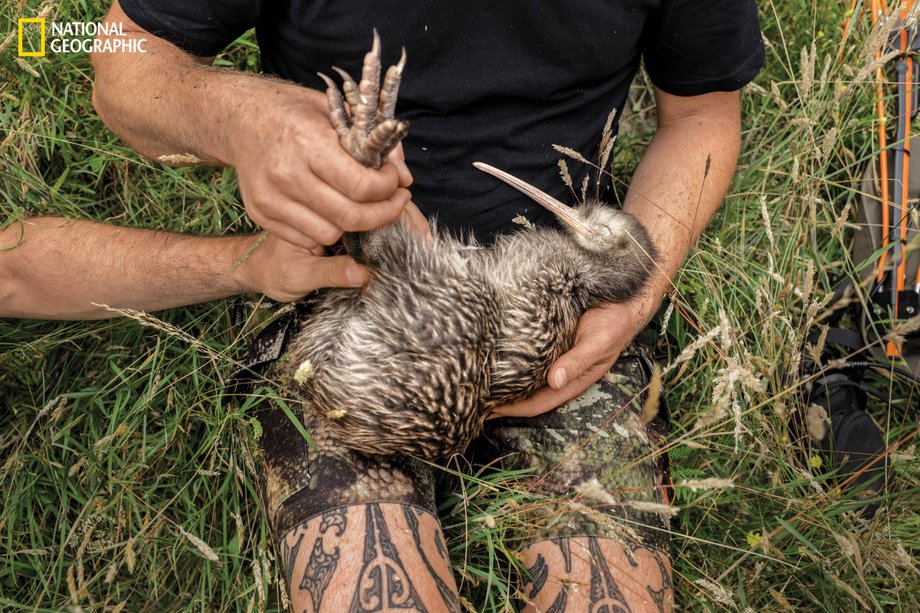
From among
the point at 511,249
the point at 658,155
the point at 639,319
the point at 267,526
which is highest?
the point at 658,155

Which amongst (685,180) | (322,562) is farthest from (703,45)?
(322,562)

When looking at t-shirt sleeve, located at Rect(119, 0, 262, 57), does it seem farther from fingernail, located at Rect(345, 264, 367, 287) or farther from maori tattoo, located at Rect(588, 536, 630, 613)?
maori tattoo, located at Rect(588, 536, 630, 613)

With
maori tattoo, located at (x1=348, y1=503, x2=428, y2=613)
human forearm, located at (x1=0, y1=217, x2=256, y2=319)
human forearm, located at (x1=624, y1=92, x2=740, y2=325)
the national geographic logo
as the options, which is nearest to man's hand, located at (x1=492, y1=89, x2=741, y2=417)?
human forearm, located at (x1=624, y1=92, x2=740, y2=325)

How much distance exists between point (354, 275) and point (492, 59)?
2.67 feet

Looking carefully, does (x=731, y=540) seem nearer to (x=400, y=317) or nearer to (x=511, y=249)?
(x=511, y=249)

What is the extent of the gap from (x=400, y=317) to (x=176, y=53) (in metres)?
1.02

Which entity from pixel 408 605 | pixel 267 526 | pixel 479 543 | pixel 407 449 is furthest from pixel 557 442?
pixel 267 526

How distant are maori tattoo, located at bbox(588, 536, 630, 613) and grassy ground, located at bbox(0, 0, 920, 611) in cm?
28

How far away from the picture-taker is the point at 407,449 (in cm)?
223

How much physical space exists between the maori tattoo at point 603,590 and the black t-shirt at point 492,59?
120 centimetres

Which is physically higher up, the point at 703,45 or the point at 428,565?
the point at 703,45

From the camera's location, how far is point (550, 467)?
2.56 m

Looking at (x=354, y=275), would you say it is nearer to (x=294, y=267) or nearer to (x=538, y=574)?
(x=294, y=267)

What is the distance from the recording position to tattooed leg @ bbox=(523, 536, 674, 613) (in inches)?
91.0
